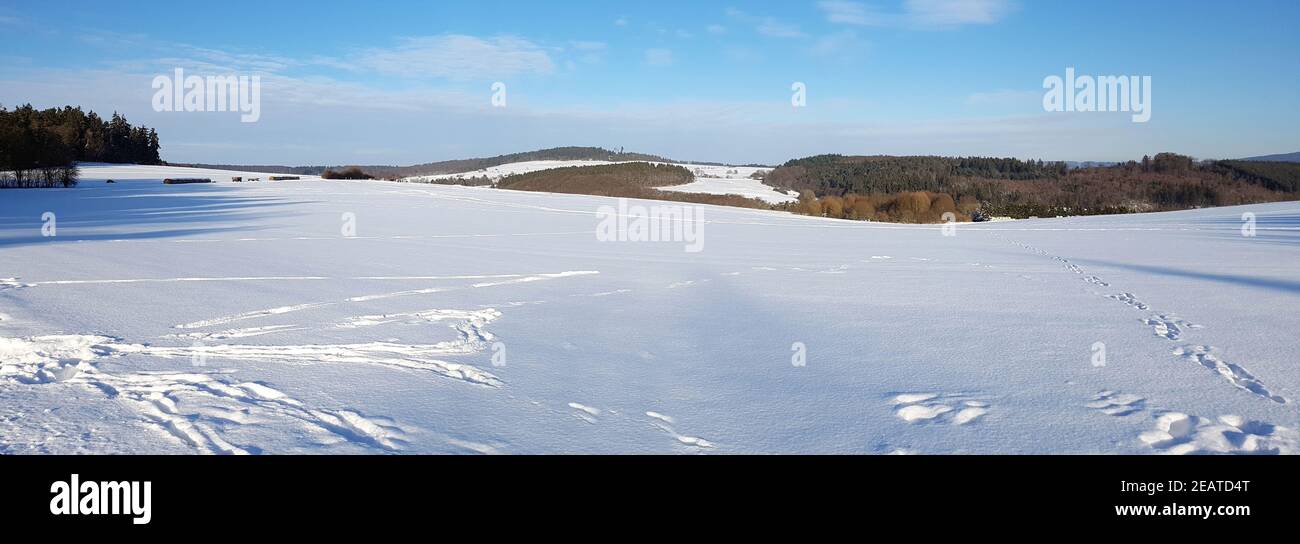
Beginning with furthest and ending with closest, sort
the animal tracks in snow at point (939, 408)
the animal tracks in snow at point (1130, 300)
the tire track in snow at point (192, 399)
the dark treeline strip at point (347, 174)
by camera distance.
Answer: the dark treeline strip at point (347, 174)
the animal tracks in snow at point (1130, 300)
the animal tracks in snow at point (939, 408)
the tire track in snow at point (192, 399)

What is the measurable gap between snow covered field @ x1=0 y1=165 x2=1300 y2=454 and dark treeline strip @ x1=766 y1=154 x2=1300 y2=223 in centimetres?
2532

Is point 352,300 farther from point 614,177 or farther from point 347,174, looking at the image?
point 614,177

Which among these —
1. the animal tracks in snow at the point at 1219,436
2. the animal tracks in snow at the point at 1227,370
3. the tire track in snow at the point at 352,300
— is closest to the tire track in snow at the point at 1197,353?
the animal tracks in snow at the point at 1227,370

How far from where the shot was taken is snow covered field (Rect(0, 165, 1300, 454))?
322 centimetres

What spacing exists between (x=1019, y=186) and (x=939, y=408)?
75931 millimetres

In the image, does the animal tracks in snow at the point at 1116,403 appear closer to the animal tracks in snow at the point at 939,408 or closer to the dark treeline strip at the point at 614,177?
the animal tracks in snow at the point at 939,408

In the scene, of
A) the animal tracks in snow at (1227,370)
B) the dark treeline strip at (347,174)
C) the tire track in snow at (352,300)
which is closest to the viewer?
the animal tracks in snow at (1227,370)

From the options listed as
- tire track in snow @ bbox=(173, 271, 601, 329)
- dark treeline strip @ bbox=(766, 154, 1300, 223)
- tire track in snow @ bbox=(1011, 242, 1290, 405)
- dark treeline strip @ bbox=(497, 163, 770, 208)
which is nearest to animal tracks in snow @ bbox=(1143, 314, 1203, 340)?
tire track in snow @ bbox=(1011, 242, 1290, 405)

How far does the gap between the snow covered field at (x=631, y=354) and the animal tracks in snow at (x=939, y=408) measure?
0.9 inches

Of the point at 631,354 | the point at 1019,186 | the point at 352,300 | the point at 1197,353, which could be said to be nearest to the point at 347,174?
the point at 352,300

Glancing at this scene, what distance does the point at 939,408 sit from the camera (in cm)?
362

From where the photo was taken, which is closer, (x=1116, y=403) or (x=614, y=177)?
(x=1116, y=403)

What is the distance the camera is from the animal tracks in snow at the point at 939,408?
3.45m

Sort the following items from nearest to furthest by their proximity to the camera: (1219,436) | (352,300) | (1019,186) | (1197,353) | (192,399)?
(1219,436)
(192,399)
(1197,353)
(352,300)
(1019,186)
